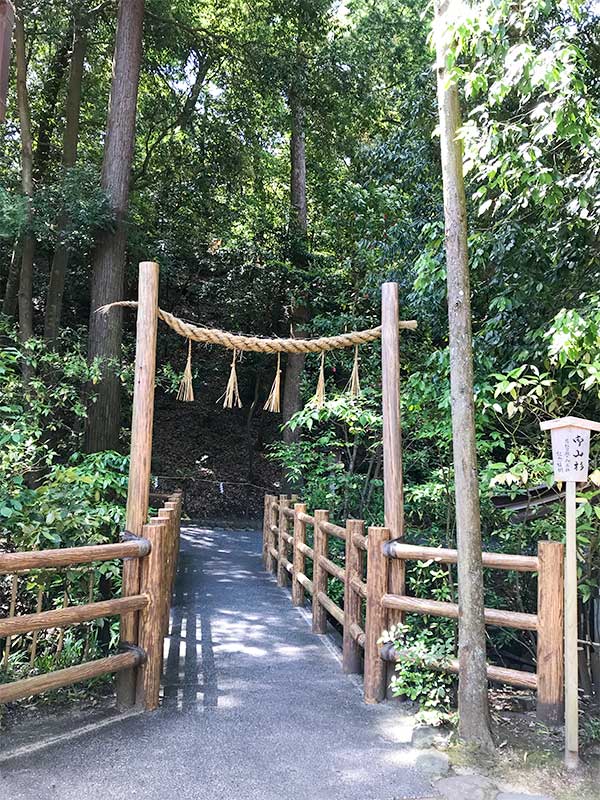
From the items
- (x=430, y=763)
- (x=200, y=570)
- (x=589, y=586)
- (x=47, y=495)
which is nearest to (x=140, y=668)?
(x=47, y=495)

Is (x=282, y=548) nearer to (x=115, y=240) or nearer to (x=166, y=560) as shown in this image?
(x=166, y=560)

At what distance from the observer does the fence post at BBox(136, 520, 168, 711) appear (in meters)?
3.44

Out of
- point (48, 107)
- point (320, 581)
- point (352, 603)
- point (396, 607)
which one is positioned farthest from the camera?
point (48, 107)

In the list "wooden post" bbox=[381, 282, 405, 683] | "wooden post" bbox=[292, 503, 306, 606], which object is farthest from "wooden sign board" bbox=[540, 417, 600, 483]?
"wooden post" bbox=[292, 503, 306, 606]

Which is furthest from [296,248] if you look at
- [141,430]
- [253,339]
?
[141,430]

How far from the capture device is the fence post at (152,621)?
344cm

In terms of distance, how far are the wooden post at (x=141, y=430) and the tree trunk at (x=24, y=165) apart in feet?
15.6

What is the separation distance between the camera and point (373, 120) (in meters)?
11.6

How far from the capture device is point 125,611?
336 cm

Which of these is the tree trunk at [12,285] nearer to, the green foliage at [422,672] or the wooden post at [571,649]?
the green foliage at [422,672]

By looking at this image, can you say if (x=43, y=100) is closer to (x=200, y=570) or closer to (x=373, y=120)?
(x=373, y=120)

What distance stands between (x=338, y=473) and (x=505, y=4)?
5.36 metres

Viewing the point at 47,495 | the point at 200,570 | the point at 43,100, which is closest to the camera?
the point at 47,495

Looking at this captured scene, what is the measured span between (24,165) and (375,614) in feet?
24.4
